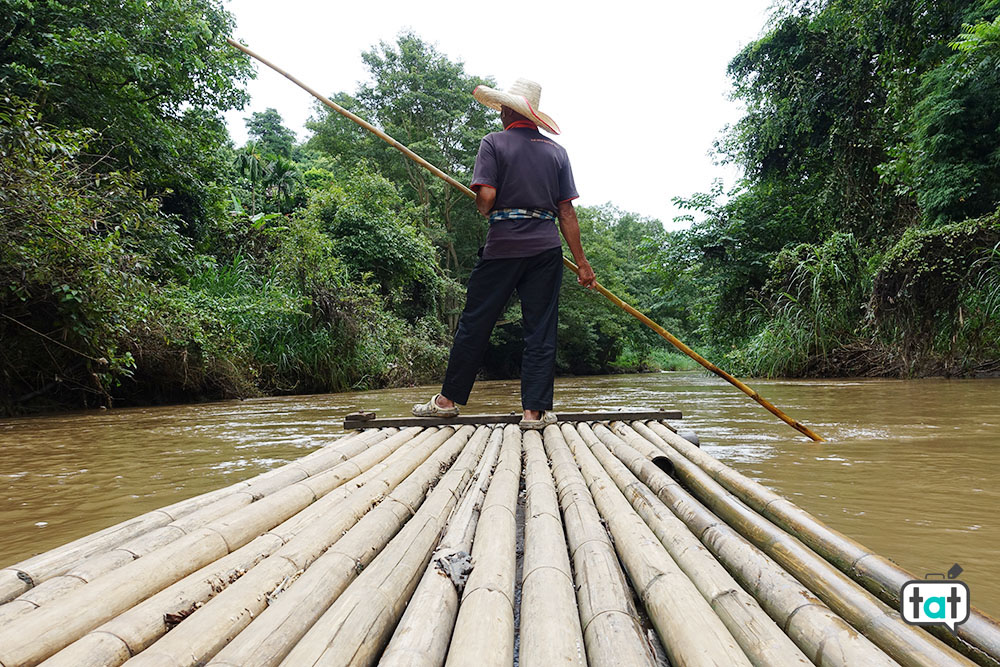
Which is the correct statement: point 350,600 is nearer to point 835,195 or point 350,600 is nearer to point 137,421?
point 137,421

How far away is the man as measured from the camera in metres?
2.54

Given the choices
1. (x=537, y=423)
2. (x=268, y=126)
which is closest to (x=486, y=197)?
(x=537, y=423)

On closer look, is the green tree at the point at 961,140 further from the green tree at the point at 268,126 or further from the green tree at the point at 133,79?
the green tree at the point at 268,126

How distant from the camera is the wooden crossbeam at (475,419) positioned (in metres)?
2.59

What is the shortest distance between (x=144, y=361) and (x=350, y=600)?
5.60 m

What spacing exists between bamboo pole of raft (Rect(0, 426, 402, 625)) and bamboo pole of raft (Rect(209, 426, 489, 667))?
29 centimetres

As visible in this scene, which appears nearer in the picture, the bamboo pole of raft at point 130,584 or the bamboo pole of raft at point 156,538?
the bamboo pole of raft at point 130,584

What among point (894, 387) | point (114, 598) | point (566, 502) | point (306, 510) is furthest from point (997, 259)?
point (114, 598)

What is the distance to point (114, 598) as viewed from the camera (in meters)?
0.77

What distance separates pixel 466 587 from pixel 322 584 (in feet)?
0.67

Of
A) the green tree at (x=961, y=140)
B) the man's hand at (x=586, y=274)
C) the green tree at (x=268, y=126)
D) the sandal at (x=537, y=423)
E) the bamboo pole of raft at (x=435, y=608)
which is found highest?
the green tree at (x=268, y=126)

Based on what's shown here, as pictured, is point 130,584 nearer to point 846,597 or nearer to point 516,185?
point 846,597

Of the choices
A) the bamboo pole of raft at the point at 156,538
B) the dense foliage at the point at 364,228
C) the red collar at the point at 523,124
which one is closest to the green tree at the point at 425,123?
the dense foliage at the point at 364,228

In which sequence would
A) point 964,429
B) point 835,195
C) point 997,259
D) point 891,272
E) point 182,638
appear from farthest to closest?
point 835,195 < point 891,272 < point 997,259 < point 964,429 < point 182,638
